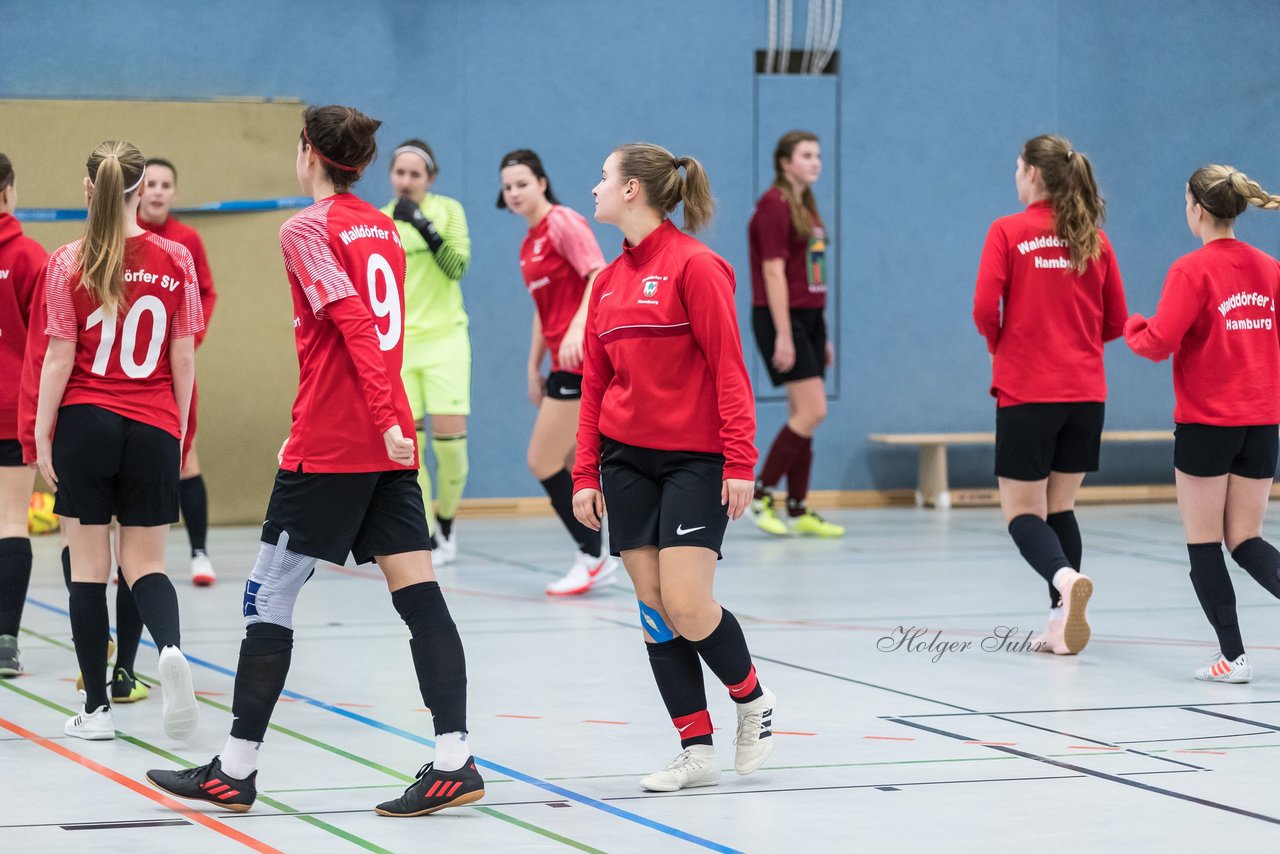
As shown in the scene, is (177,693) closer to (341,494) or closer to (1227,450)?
(341,494)

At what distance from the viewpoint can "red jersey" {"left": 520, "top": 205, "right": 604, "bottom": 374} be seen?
7.18 meters

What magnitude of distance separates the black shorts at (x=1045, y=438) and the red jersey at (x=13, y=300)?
10.3ft

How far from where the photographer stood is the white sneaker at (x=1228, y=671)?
212 inches

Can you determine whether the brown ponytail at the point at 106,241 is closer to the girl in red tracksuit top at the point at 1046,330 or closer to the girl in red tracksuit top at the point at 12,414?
the girl in red tracksuit top at the point at 12,414

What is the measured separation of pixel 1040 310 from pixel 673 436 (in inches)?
90.8

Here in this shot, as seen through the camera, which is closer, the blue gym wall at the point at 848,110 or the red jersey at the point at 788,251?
the red jersey at the point at 788,251

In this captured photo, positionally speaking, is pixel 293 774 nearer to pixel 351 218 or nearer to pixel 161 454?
pixel 161 454

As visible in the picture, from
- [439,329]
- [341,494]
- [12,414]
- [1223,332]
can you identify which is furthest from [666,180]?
[439,329]

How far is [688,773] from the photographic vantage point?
13.3ft

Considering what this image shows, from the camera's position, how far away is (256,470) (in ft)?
33.3

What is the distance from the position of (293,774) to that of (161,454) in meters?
0.98

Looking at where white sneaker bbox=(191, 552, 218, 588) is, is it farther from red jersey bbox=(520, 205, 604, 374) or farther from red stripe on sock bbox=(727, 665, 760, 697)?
red stripe on sock bbox=(727, 665, 760, 697)

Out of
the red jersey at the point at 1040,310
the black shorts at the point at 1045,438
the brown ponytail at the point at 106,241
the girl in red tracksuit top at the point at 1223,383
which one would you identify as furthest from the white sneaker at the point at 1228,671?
the brown ponytail at the point at 106,241

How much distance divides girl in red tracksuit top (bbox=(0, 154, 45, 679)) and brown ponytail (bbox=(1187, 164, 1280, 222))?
350 cm
